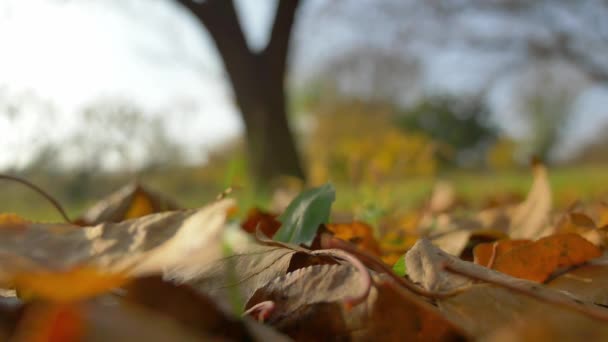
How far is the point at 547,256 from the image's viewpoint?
1.06ft

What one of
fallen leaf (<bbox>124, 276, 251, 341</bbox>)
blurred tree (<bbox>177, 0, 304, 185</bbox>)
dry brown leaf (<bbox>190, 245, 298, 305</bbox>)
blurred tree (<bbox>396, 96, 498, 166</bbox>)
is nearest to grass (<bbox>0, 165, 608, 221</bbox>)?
dry brown leaf (<bbox>190, 245, 298, 305</bbox>)

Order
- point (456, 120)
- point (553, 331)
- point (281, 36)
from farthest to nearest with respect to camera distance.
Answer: point (456, 120) → point (281, 36) → point (553, 331)

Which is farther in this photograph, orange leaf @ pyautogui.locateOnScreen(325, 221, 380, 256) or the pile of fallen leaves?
orange leaf @ pyautogui.locateOnScreen(325, 221, 380, 256)

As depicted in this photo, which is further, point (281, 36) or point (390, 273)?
point (281, 36)

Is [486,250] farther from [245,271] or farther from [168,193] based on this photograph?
[168,193]

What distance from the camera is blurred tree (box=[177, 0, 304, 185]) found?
341 cm

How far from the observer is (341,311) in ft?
0.72

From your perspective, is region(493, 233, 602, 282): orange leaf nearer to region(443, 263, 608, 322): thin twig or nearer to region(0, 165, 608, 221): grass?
region(443, 263, 608, 322): thin twig

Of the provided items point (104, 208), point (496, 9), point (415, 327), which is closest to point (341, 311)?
point (415, 327)

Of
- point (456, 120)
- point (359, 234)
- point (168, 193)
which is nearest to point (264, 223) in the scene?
point (359, 234)

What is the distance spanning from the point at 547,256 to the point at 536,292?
11cm

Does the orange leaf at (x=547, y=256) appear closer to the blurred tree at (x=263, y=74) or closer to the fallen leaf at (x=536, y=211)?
the fallen leaf at (x=536, y=211)

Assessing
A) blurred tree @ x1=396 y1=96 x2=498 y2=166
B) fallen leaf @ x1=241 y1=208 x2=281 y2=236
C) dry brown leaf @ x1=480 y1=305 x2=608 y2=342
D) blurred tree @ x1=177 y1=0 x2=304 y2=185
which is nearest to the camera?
dry brown leaf @ x1=480 y1=305 x2=608 y2=342

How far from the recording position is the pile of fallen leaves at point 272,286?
14 cm
